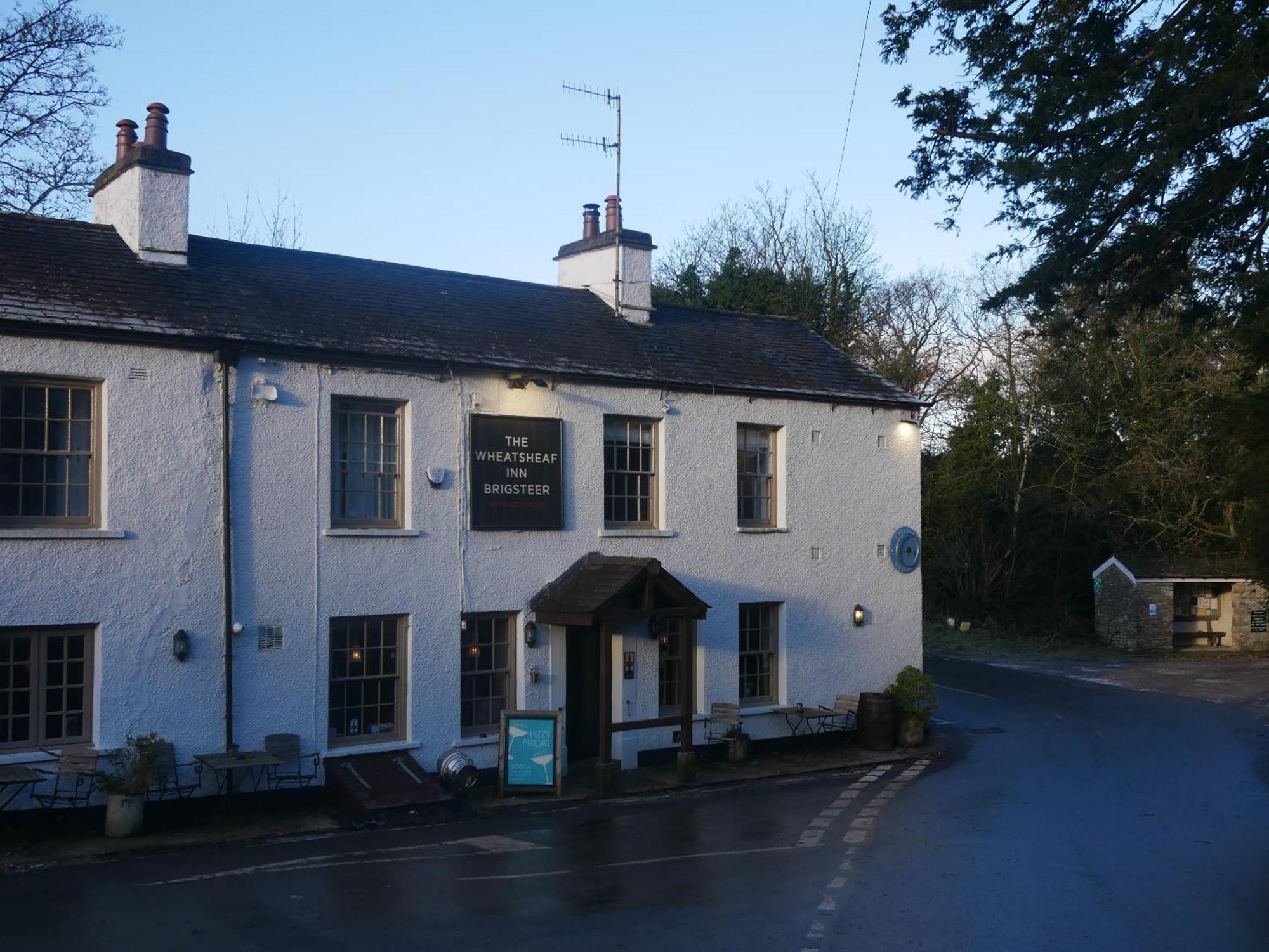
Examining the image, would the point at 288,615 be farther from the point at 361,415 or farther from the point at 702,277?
the point at 702,277

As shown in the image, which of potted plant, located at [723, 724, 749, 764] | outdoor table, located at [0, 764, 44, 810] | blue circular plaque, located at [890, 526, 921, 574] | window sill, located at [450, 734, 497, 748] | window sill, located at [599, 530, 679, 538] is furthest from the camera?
blue circular plaque, located at [890, 526, 921, 574]

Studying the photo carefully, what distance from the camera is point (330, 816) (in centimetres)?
1459

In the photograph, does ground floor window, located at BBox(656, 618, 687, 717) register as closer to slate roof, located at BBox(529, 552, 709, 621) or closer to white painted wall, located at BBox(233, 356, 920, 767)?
white painted wall, located at BBox(233, 356, 920, 767)

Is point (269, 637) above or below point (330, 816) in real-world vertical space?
above

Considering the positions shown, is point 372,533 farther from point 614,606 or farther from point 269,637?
point 614,606

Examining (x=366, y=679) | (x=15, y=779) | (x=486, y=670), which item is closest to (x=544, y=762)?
(x=486, y=670)

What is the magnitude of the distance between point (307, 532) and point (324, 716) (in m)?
2.33

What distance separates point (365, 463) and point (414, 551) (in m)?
1.33

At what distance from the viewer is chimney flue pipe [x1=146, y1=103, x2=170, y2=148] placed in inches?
630

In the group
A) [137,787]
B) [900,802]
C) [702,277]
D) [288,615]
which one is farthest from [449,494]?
[702,277]

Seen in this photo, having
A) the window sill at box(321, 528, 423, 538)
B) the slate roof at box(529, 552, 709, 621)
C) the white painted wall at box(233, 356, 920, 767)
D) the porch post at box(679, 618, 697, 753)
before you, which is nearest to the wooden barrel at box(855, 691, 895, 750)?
the white painted wall at box(233, 356, 920, 767)

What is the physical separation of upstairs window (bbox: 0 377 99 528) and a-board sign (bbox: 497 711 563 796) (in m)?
5.86

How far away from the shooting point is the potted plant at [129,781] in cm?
1328

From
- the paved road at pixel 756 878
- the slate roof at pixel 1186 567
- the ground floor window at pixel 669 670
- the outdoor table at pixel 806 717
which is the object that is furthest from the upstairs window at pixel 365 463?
the slate roof at pixel 1186 567
